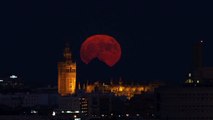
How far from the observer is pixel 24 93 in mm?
135250

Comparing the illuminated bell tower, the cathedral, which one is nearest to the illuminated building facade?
the cathedral

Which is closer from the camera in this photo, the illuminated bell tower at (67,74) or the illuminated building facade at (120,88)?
the illuminated building facade at (120,88)

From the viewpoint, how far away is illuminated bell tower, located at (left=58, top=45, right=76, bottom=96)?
128m

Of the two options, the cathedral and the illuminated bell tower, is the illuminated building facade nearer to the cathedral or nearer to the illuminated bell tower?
the cathedral

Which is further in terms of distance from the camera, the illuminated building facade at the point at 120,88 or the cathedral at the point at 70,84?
the cathedral at the point at 70,84

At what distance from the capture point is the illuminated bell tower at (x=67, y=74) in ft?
419

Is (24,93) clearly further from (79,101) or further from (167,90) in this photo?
(167,90)

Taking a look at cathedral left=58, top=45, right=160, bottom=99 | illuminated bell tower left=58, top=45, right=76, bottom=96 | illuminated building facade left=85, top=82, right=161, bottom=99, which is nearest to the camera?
illuminated building facade left=85, top=82, right=161, bottom=99

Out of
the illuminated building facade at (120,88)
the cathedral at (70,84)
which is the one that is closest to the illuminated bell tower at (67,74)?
the cathedral at (70,84)

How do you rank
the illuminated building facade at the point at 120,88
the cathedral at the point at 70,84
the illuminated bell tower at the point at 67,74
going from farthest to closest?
the illuminated bell tower at the point at 67,74
the cathedral at the point at 70,84
the illuminated building facade at the point at 120,88

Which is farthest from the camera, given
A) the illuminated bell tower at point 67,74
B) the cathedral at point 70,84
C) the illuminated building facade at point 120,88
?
the illuminated bell tower at point 67,74

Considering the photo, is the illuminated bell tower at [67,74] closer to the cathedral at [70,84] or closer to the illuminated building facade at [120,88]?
the cathedral at [70,84]

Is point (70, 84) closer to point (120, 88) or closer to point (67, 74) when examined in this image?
point (67, 74)

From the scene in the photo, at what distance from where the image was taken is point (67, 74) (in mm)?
128500
